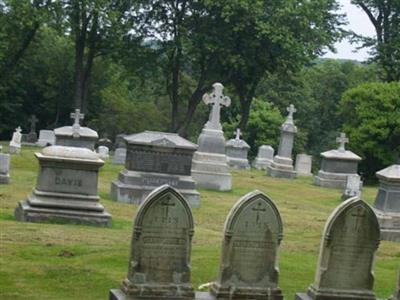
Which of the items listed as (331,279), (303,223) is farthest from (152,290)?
(303,223)

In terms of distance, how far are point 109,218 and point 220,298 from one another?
5.37 m

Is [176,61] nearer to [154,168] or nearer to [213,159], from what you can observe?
[213,159]

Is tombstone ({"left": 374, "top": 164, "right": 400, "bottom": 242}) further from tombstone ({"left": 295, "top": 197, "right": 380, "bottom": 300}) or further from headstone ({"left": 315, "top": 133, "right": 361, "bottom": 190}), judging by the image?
headstone ({"left": 315, "top": 133, "right": 361, "bottom": 190})

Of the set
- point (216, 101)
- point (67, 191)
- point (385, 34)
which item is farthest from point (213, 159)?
point (385, 34)

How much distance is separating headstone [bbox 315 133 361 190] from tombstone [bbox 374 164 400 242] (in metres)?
11.4

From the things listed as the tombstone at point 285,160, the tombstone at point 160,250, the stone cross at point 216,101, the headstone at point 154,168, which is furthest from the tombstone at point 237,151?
the tombstone at point 160,250

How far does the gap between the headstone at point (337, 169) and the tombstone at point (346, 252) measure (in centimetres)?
1920

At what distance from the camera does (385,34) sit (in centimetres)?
4303

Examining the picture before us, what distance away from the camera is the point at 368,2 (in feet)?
142

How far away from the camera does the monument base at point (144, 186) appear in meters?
17.8

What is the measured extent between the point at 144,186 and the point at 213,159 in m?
5.66

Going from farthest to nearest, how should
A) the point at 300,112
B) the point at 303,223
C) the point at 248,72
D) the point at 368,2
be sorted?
the point at 300,112
the point at 368,2
the point at 248,72
the point at 303,223

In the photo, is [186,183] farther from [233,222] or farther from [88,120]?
[88,120]

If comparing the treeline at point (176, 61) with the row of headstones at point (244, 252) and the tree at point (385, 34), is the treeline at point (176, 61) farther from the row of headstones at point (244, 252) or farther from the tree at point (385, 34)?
Answer: the row of headstones at point (244, 252)
